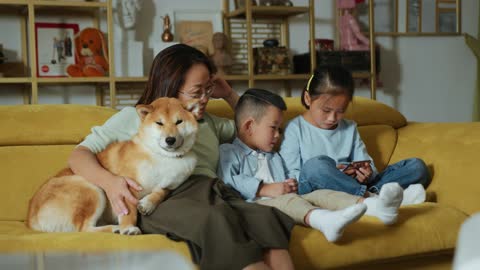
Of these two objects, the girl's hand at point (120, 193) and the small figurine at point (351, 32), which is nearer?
the girl's hand at point (120, 193)

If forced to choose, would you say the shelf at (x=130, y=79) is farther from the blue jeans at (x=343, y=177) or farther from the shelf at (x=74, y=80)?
the blue jeans at (x=343, y=177)

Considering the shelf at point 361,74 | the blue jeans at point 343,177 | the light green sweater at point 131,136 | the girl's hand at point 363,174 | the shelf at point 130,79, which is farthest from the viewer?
the shelf at point 361,74

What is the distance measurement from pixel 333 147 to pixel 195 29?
6.07 feet

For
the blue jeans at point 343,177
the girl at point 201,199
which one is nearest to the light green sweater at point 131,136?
the girl at point 201,199

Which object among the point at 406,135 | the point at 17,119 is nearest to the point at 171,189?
the point at 17,119

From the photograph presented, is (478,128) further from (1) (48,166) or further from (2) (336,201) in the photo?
(1) (48,166)

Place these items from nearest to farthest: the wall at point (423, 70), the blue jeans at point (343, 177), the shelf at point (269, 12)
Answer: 1. the blue jeans at point (343, 177)
2. the shelf at point (269, 12)
3. the wall at point (423, 70)

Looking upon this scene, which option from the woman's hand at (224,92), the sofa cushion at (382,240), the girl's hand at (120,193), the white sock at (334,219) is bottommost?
the sofa cushion at (382,240)

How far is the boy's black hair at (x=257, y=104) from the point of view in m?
2.15

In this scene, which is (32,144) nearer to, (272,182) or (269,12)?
(272,182)

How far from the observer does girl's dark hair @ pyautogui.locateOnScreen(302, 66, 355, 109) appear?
2264 mm

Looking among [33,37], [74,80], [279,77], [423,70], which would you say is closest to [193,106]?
[74,80]

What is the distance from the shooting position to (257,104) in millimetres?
2158

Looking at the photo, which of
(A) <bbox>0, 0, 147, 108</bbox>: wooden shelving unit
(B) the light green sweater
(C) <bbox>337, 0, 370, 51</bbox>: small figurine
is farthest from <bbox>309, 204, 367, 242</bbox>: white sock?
(C) <bbox>337, 0, 370, 51</bbox>: small figurine
